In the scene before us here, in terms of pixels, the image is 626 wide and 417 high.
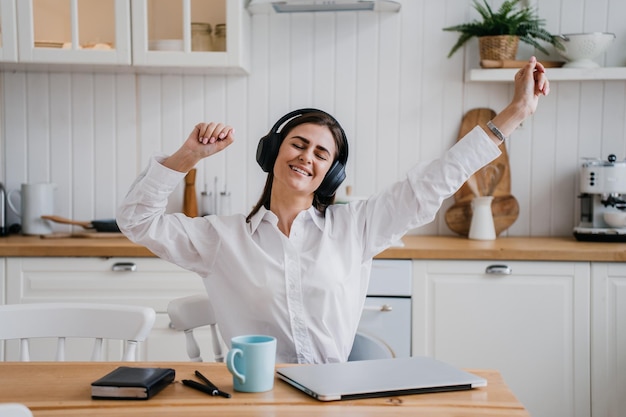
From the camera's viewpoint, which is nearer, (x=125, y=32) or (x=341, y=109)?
(x=125, y=32)

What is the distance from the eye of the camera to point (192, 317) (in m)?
1.81

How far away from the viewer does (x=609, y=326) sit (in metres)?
2.91

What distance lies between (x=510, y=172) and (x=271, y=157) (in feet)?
6.04

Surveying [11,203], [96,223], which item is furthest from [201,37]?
[11,203]

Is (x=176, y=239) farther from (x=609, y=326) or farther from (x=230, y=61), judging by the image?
(x=609, y=326)

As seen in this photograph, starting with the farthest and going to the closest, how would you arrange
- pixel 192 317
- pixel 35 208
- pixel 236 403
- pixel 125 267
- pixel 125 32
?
pixel 35 208
pixel 125 32
pixel 125 267
pixel 192 317
pixel 236 403

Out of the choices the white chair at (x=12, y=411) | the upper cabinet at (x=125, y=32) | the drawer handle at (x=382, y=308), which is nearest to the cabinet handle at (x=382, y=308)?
the drawer handle at (x=382, y=308)

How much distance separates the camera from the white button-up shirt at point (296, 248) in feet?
5.77

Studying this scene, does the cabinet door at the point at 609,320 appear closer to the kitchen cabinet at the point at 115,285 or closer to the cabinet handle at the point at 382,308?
the cabinet handle at the point at 382,308

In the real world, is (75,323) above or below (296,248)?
below

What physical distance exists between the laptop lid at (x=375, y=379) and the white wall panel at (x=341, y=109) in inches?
85.7

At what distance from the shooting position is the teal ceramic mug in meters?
1.27

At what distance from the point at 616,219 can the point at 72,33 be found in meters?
2.36

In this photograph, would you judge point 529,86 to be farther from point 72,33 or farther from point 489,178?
point 72,33
